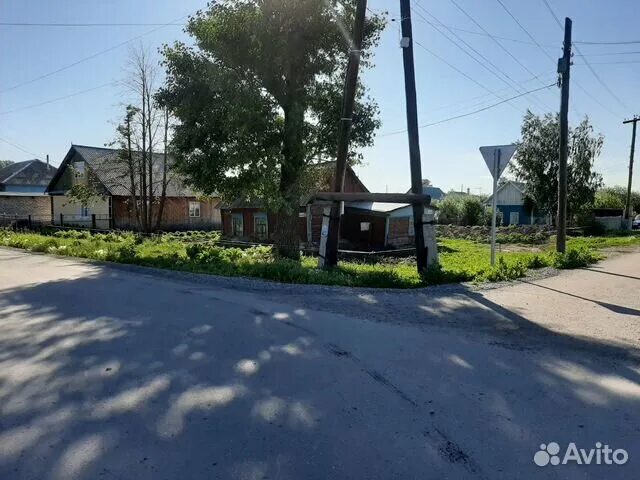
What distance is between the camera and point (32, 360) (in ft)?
17.2

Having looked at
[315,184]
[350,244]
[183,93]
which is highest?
[183,93]

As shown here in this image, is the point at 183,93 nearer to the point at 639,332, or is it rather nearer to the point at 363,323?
the point at 363,323

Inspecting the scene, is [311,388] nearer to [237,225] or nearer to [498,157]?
[498,157]

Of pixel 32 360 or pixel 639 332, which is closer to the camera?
pixel 32 360

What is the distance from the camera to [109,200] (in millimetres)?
39094

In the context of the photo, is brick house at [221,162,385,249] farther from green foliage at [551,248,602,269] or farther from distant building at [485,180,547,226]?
distant building at [485,180,547,226]

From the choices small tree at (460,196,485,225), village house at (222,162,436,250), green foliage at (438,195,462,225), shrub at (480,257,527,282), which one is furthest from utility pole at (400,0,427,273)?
green foliage at (438,195,462,225)

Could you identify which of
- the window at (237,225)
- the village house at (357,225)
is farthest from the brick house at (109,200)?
the village house at (357,225)

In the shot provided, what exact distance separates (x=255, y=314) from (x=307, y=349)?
202 cm

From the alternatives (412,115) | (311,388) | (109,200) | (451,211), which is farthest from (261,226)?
(451,211)

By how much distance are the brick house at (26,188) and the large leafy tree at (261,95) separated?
126ft

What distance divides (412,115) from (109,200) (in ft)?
109

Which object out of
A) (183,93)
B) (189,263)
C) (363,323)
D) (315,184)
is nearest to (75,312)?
(363,323)

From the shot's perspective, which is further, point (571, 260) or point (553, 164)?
point (553, 164)
